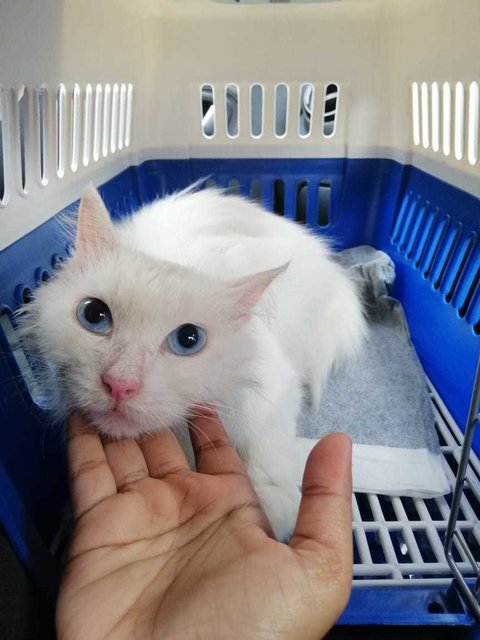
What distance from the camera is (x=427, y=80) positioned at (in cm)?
144

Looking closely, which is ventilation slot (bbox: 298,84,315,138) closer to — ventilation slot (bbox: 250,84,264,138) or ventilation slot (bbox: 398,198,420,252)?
ventilation slot (bbox: 250,84,264,138)

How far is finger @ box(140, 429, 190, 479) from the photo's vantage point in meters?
0.84

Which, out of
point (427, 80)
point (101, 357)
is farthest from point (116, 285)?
point (427, 80)

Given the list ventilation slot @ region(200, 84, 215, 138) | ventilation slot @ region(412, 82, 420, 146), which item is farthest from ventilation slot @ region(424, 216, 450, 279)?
ventilation slot @ region(200, 84, 215, 138)

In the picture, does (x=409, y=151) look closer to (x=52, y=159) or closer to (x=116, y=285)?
(x=52, y=159)

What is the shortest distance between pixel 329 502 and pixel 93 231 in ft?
1.73

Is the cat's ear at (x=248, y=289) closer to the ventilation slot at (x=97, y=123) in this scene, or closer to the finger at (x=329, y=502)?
the finger at (x=329, y=502)

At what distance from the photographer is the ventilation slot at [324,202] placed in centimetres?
183

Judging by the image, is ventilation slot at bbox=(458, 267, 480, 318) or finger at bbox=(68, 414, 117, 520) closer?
finger at bbox=(68, 414, 117, 520)

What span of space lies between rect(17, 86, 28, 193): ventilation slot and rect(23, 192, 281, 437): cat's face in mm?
315

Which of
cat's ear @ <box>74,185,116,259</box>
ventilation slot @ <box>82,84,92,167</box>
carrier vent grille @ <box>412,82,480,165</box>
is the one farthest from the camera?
ventilation slot @ <box>82,84,92,167</box>

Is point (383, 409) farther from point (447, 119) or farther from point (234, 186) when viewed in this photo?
point (234, 186)

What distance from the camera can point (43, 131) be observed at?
1147 millimetres

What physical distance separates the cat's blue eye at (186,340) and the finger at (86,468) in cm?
20
